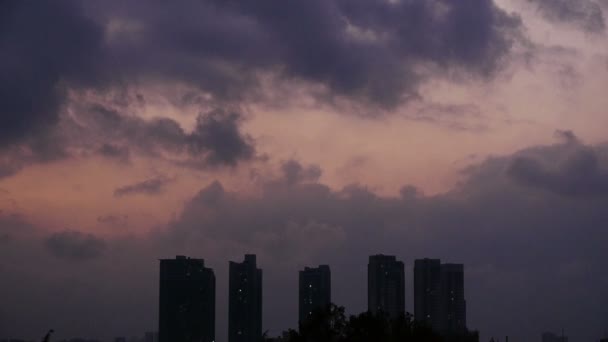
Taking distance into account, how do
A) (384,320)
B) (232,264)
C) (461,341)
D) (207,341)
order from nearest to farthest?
(384,320) → (461,341) → (207,341) → (232,264)

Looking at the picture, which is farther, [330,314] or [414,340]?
[414,340]

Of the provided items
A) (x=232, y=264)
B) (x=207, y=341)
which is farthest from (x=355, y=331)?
(x=232, y=264)

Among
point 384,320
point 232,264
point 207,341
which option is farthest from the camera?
point 232,264

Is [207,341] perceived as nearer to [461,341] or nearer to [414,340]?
[461,341]

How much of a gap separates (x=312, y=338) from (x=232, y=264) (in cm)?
12772

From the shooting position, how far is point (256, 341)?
181m

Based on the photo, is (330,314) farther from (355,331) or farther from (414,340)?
(414,340)

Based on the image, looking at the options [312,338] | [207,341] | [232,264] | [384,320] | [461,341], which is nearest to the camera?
[312,338]

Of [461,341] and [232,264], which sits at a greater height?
[232,264]

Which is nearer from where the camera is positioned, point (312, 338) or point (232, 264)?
point (312, 338)

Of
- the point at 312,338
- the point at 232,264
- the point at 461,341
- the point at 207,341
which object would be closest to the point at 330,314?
the point at 312,338

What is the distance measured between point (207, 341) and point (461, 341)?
84.1 metres

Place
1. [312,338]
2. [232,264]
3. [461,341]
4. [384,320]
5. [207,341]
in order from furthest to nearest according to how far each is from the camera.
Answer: [232,264] → [207,341] → [461,341] → [384,320] → [312,338]

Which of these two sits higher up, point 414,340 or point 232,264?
point 232,264
